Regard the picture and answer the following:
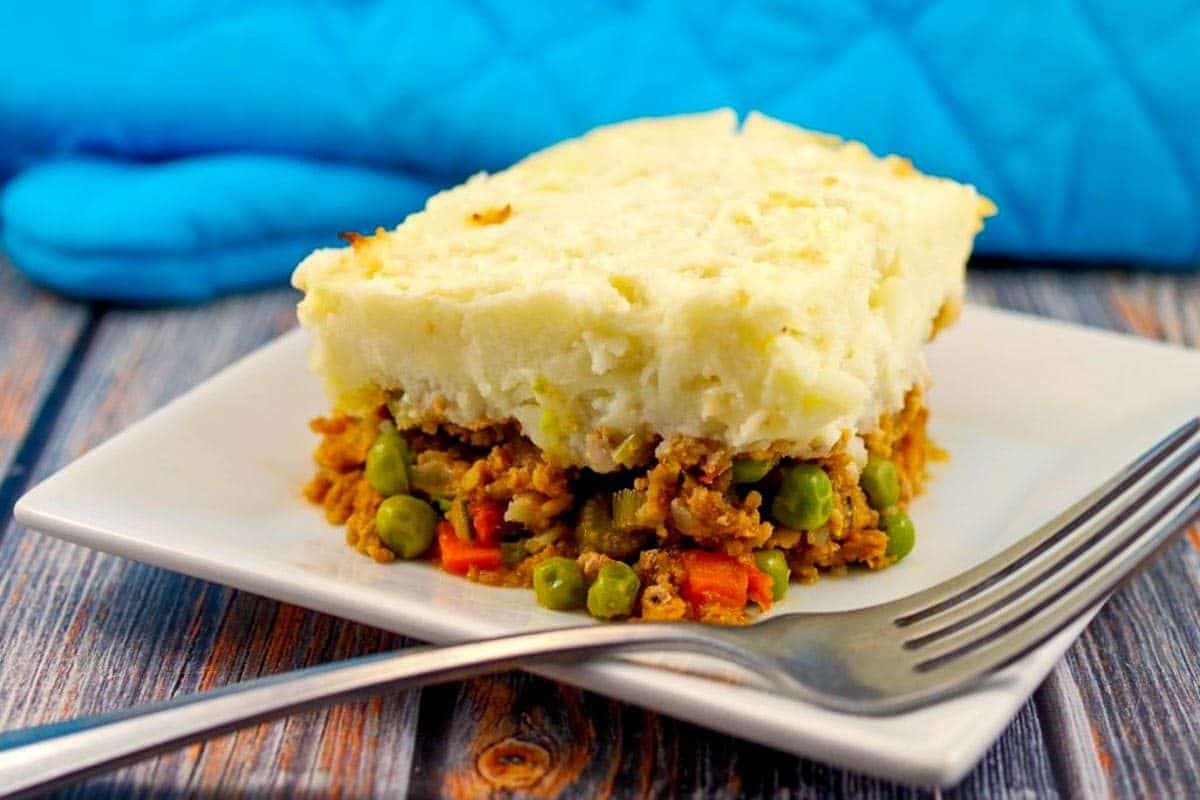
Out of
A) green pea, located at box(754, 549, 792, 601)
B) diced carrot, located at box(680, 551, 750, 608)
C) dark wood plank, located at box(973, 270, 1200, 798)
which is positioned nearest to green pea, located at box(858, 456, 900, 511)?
green pea, located at box(754, 549, 792, 601)

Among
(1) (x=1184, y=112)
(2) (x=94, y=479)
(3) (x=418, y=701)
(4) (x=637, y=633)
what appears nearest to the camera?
(4) (x=637, y=633)

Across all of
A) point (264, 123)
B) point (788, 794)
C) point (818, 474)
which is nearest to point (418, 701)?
point (788, 794)

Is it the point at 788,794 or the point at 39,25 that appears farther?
the point at 39,25

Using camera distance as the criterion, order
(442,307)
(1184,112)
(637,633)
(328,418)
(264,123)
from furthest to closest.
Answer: (264,123) < (1184,112) < (328,418) < (442,307) < (637,633)

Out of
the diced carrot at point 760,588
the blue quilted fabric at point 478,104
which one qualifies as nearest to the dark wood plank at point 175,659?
the diced carrot at point 760,588

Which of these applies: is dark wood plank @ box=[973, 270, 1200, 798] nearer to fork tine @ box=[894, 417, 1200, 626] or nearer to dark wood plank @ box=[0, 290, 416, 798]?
fork tine @ box=[894, 417, 1200, 626]

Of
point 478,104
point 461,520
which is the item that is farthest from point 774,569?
point 478,104

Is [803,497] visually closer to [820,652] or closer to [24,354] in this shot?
[820,652]

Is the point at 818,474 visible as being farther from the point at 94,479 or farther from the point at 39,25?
the point at 39,25
